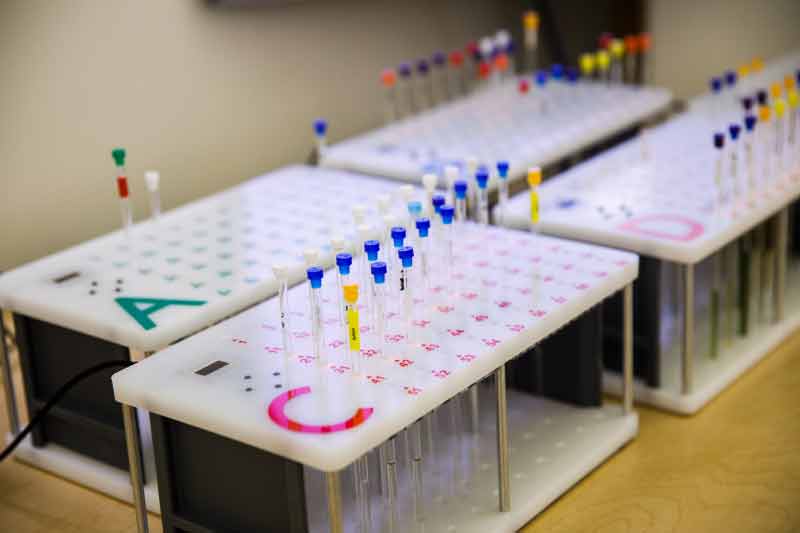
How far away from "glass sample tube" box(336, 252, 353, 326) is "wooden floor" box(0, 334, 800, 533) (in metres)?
0.67

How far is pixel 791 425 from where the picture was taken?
10.4ft

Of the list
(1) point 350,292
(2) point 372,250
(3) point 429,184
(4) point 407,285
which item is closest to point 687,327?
(3) point 429,184

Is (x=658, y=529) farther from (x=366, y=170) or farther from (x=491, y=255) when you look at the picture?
(x=366, y=170)

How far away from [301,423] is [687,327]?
1.38 metres

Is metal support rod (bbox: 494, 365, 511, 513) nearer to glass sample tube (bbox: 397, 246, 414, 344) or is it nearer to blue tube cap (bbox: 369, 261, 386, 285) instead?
glass sample tube (bbox: 397, 246, 414, 344)

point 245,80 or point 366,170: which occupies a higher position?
point 245,80

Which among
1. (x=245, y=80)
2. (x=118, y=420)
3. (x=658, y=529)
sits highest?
(x=245, y=80)

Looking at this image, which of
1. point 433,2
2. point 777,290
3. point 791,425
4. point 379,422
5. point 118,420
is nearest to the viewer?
point 379,422

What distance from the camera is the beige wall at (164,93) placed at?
370 centimetres

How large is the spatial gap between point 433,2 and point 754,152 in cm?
176

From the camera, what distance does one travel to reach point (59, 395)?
2959 millimetres

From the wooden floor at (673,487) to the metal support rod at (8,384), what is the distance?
112 millimetres

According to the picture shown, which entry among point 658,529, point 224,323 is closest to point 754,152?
point 658,529

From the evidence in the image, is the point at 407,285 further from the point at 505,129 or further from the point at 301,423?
the point at 505,129
